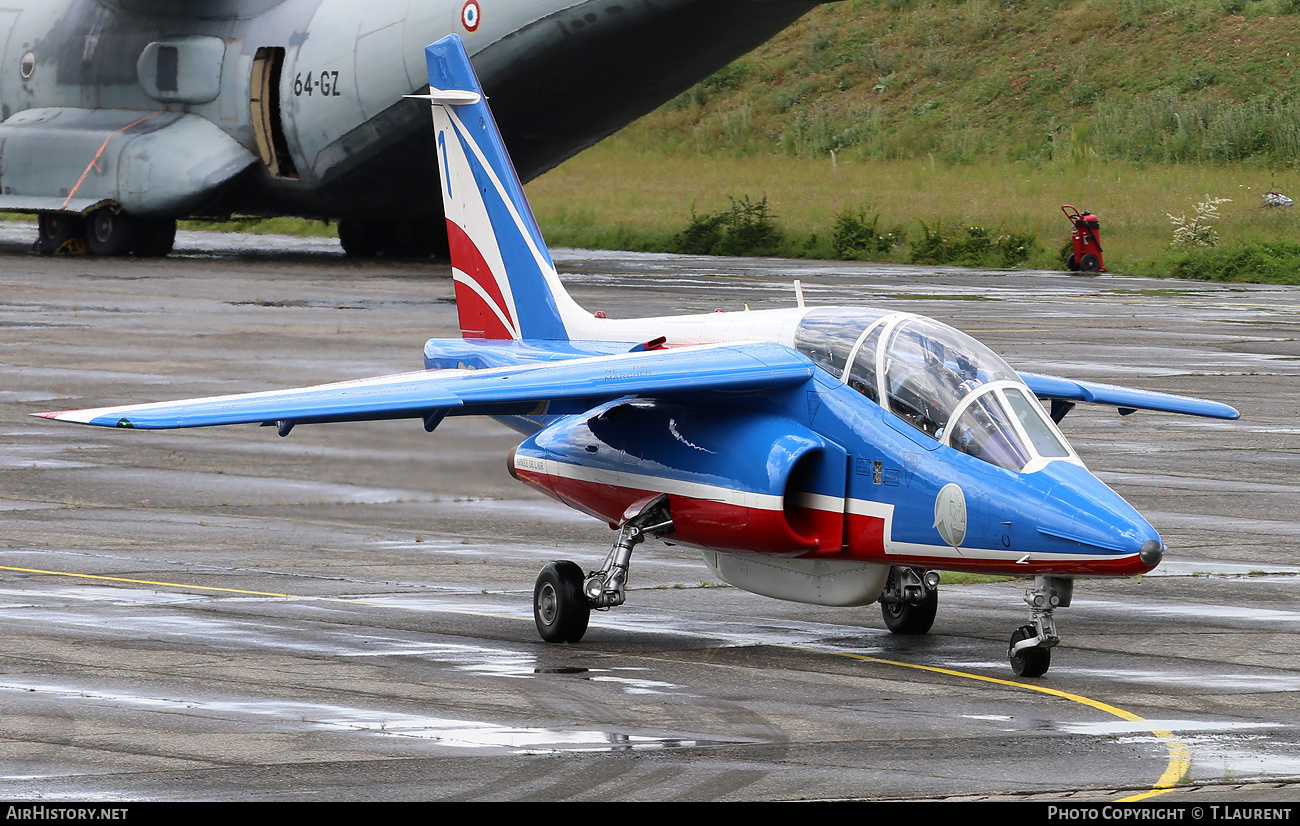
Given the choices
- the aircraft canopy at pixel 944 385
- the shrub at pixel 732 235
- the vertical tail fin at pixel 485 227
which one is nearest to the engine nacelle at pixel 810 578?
the aircraft canopy at pixel 944 385

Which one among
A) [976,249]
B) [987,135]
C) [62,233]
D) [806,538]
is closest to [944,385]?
[806,538]

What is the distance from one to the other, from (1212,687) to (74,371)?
20.9 m

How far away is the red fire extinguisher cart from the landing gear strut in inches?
1625

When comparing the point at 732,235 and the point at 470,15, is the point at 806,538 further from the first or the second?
the point at 732,235

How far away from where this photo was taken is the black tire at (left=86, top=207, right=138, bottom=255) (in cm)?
4944

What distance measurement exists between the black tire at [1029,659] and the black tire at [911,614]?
5.20 ft

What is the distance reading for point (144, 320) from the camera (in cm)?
3444

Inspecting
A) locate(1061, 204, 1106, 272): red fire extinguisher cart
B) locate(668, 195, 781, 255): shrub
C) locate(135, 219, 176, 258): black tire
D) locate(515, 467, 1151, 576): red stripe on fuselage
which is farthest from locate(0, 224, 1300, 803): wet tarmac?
locate(668, 195, 781, 255): shrub

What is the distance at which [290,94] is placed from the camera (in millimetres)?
46344

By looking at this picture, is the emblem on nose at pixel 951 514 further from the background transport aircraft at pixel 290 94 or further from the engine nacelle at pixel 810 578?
the background transport aircraft at pixel 290 94

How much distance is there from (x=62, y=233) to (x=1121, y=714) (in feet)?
146

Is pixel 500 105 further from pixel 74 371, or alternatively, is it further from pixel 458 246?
pixel 458 246

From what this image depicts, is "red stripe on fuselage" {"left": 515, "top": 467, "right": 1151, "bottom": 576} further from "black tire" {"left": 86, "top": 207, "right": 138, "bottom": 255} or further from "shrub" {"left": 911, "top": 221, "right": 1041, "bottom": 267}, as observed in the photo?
"shrub" {"left": 911, "top": 221, "right": 1041, "bottom": 267}
